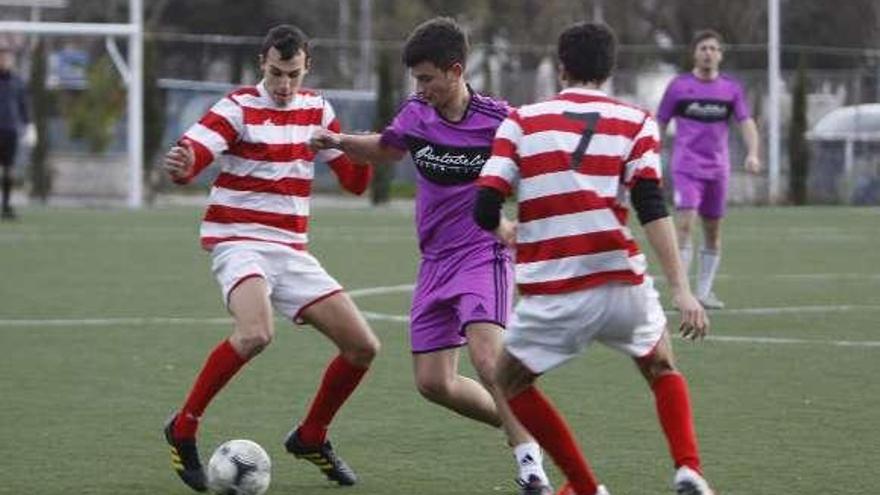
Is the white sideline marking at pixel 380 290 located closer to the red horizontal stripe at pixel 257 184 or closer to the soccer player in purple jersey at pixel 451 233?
the red horizontal stripe at pixel 257 184

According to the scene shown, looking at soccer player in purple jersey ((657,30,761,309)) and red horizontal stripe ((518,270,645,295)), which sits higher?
soccer player in purple jersey ((657,30,761,309))

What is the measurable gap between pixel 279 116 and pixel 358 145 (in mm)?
461

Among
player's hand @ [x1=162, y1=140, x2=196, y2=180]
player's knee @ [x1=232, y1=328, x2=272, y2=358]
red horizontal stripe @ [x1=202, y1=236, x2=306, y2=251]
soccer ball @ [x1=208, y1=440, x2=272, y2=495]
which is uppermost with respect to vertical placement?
player's hand @ [x1=162, y1=140, x2=196, y2=180]

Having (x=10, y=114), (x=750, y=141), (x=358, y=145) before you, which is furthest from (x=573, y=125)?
(x=10, y=114)

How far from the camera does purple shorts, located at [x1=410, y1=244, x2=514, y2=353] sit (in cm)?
801

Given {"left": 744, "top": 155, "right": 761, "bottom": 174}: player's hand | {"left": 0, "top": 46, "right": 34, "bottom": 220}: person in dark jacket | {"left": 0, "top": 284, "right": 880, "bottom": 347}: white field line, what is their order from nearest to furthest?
{"left": 0, "top": 284, "right": 880, "bottom": 347}: white field line
{"left": 744, "top": 155, "right": 761, "bottom": 174}: player's hand
{"left": 0, "top": 46, "right": 34, "bottom": 220}: person in dark jacket

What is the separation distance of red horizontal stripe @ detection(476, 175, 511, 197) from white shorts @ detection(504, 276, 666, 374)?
1.27 ft

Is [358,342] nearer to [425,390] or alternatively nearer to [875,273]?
[425,390]

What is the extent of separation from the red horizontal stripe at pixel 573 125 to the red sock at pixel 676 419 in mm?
870

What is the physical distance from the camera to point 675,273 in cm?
696

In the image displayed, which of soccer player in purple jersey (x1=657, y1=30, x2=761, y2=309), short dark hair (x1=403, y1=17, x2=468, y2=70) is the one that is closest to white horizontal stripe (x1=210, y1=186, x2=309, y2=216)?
short dark hair (x1=403, y1=17, x2=468, y2=70)

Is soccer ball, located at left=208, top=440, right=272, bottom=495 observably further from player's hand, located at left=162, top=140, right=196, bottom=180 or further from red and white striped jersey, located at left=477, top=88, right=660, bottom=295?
red and white striped jersey, located at left=477, top=88, right=660, bottom=295

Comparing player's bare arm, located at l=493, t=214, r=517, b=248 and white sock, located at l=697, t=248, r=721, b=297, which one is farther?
white sock, located at l=697, t=248, r=721, b=297

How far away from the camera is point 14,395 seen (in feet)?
35.4
